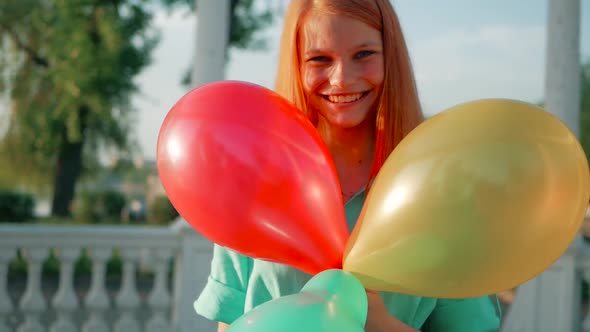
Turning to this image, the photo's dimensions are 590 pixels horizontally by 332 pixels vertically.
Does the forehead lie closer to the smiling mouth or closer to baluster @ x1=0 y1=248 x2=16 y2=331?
the smiling mouth

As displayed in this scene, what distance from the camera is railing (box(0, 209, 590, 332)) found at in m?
3.39

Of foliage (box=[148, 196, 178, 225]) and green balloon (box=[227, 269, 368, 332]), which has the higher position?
green balloon (box=[227, 269, 368, 332])

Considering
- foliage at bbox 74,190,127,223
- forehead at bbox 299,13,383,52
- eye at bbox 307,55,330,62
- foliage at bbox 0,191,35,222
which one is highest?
forehead at bbox 299,13,383,52

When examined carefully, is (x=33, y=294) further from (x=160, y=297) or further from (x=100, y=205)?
(x=100, y=205)

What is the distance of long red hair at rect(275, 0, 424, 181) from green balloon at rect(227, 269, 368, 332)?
1.11ft

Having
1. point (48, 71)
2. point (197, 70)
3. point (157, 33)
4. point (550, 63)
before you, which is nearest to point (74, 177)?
point (48, 71)

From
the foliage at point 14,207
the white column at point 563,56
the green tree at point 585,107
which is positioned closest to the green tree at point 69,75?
the foliage at point 14,207

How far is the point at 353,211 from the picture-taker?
1208 mm

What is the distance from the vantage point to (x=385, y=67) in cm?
113

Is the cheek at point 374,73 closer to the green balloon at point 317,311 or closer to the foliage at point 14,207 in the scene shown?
the green balloon at point 317,311

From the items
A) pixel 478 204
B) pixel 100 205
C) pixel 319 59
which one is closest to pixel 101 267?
pixel 319 59

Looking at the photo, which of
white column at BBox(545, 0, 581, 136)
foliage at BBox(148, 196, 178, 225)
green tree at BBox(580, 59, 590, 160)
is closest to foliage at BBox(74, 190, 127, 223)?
foliage at BBox(148, 196, 178, 225)

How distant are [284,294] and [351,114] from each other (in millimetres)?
375

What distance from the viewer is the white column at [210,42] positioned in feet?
11.4
